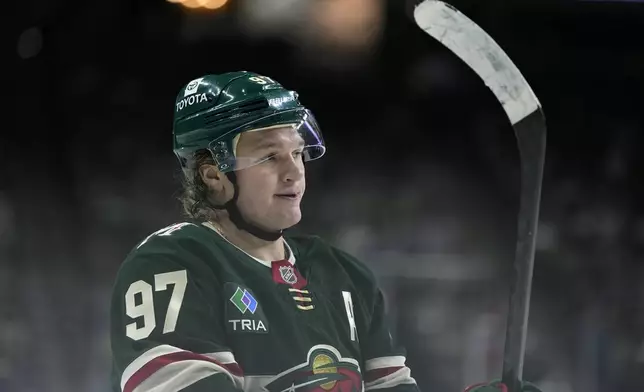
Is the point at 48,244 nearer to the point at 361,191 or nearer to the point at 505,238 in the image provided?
the point at 361,191

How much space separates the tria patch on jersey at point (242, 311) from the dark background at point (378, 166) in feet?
1.73

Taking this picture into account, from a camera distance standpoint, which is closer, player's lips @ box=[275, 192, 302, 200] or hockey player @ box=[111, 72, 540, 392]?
hockey player @ box=[111, 72, 540, 392]

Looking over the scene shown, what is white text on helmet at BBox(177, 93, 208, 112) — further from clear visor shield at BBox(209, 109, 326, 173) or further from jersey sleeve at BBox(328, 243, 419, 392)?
jersey sleeve at BBox(328, 243, 419, 392)

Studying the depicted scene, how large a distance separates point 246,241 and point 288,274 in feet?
0.33

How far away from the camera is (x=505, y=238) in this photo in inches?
73.4

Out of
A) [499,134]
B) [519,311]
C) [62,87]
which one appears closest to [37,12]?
[62,87]

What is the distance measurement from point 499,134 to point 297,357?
87 cm

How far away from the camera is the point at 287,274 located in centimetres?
139

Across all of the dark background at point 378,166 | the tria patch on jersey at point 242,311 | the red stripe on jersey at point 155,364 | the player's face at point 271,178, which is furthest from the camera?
the dark background at point 378,166

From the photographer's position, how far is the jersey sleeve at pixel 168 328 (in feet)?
3.81

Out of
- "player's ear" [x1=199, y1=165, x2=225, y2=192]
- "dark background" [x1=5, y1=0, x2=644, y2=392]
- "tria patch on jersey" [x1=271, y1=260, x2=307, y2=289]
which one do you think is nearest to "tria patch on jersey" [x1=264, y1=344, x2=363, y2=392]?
"tria patch on jersey" [x1=271, y1=260, x2=307, y2=289]

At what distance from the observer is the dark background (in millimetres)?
1849

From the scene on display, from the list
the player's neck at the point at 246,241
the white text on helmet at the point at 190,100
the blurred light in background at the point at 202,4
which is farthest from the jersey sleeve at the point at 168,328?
the blurred light in background at the point at 202,4

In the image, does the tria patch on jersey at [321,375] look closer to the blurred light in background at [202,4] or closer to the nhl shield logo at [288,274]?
the nhl shield logo at [288,274]
